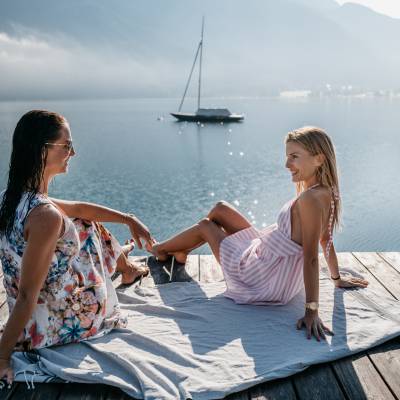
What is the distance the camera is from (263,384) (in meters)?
2.10

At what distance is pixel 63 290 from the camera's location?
7.38ft

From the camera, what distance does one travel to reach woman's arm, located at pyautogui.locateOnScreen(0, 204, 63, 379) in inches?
76.3

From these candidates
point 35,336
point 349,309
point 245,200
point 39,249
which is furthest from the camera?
point 245,200

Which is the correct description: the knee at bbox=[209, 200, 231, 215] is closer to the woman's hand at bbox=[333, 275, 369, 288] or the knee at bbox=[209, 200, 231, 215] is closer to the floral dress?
the woman's hand at bbox=[333, 275, 369, 288]

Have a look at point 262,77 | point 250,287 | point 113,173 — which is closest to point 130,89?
point 262,77

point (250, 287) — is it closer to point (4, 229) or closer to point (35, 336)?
point (35, 336)

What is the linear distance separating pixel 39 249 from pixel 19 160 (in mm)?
466

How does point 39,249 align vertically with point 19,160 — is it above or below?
below

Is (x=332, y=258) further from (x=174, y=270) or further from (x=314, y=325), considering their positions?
(x=174, y=270)

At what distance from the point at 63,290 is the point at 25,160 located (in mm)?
680

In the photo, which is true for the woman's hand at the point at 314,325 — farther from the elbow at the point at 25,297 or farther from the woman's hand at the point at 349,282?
the elbow at the point at 25,297

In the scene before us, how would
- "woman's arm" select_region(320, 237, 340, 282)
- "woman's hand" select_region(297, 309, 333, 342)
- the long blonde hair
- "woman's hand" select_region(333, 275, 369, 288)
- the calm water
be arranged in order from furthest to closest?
1. the calm water
2. "woman's hand" select_region(333, 275, 369, 288)
3. "woman's arm" select_region(320, 237, 340, 282)
4. the long blonde hair
5. "woman's hand" select_region(297, 309, 333, 342)

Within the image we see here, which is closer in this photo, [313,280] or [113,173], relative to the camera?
[313,280]

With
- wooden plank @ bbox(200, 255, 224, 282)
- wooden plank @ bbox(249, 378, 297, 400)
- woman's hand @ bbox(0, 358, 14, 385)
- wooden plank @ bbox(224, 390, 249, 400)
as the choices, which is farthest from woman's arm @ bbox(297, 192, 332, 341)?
woman's hand @ bbox(0, 358, 14, 385)
